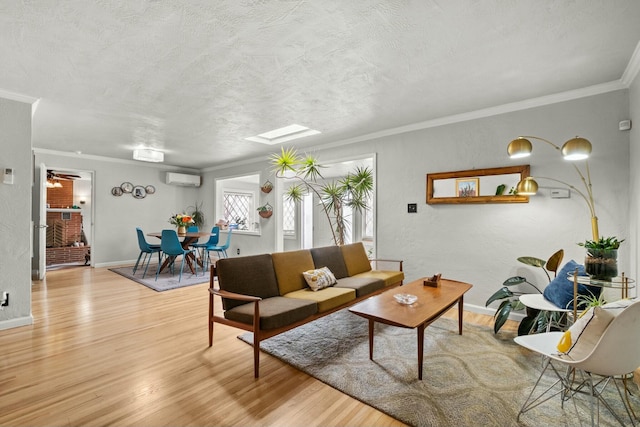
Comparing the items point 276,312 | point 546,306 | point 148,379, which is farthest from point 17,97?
point 546,306

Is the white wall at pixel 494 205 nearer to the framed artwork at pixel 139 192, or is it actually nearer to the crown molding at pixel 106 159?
the crown molding at pixel 106 159

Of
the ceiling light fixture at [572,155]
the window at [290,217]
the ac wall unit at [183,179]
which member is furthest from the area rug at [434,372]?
the ac wall unit at [183,179]

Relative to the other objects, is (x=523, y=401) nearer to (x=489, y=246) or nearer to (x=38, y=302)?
(x=489, y=246)

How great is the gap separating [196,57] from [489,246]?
3.54m

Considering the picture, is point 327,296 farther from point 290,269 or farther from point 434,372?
point 434,372

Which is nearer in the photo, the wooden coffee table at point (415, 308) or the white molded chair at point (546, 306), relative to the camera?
the wooden coffee table at point (415, 308)

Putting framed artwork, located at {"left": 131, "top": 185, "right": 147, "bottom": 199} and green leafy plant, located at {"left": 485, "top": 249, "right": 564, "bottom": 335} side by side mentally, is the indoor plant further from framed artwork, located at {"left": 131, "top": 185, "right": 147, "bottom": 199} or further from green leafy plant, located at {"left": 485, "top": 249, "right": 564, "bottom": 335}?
framed artwork, located at {"left": 131, "top": 185, "right": 147, "bottom": 199}

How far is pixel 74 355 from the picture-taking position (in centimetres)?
250

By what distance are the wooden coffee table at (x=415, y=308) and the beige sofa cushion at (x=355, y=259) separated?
3.13 ft

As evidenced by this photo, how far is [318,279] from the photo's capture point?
125 inches

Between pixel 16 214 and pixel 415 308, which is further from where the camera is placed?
pixel 16 214

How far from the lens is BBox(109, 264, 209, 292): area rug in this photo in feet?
15.8

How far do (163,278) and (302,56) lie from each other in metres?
4.67

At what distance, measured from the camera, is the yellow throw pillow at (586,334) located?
1492mm
